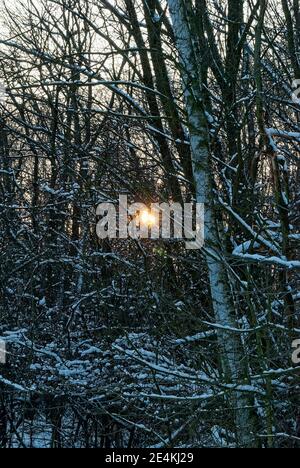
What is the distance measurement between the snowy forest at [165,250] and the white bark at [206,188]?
0.04 feet

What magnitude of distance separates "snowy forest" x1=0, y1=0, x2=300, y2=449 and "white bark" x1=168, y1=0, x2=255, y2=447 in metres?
0.01

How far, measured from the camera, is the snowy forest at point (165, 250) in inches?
206

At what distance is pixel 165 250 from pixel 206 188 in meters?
1.51

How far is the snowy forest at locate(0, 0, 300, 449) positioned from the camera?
5238 millimetres

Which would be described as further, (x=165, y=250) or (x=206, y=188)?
(x=165, y=250)

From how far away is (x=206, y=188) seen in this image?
219 inches

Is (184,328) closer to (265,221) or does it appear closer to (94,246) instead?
(265,221)

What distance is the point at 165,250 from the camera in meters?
6.92

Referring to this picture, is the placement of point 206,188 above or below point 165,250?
above

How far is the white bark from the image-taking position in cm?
533

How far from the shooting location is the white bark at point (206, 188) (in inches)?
210
